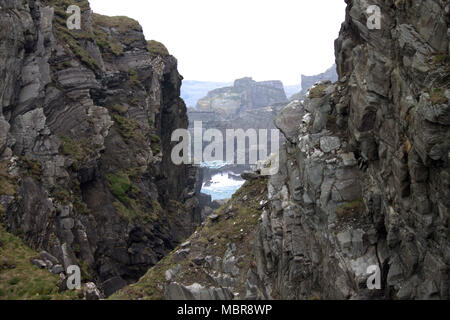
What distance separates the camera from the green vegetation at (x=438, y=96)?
14.6 m

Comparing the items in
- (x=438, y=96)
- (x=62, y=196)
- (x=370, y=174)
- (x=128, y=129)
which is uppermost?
(x=438, y=96)

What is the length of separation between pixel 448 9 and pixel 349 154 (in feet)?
31.4

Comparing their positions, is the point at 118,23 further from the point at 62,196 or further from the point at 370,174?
the point at 370,174

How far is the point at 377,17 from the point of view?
63.2ft

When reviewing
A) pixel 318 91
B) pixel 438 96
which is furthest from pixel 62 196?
pixel 438 96

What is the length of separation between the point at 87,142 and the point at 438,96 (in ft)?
110

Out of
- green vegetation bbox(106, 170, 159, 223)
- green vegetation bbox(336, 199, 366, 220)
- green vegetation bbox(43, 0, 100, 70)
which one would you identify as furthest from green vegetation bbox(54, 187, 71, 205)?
green vegetation bbox(336, 199, 366, 220)

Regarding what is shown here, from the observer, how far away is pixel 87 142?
4056 centimetres

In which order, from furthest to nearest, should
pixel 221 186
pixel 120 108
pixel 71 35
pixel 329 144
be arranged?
1. pixel 221 186
2. pixel 120 108
3. pixel 71 35
4. pixel 329 144

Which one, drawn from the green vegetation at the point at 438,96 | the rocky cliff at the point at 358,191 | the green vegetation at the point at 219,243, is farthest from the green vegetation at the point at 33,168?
the green vegetation at the point at 438,96

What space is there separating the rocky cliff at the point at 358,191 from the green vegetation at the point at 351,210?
0.08 metres

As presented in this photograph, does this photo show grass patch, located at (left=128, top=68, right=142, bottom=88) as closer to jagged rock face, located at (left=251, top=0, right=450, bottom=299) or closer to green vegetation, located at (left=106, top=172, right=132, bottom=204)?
green vegetation, located at (left=106, top=172, right=132, bottom=204)

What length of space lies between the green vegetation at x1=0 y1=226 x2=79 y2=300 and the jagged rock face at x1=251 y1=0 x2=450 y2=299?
12.5m

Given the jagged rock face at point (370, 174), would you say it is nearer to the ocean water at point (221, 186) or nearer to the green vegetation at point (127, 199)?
the green vegetation at point (127, 199)
